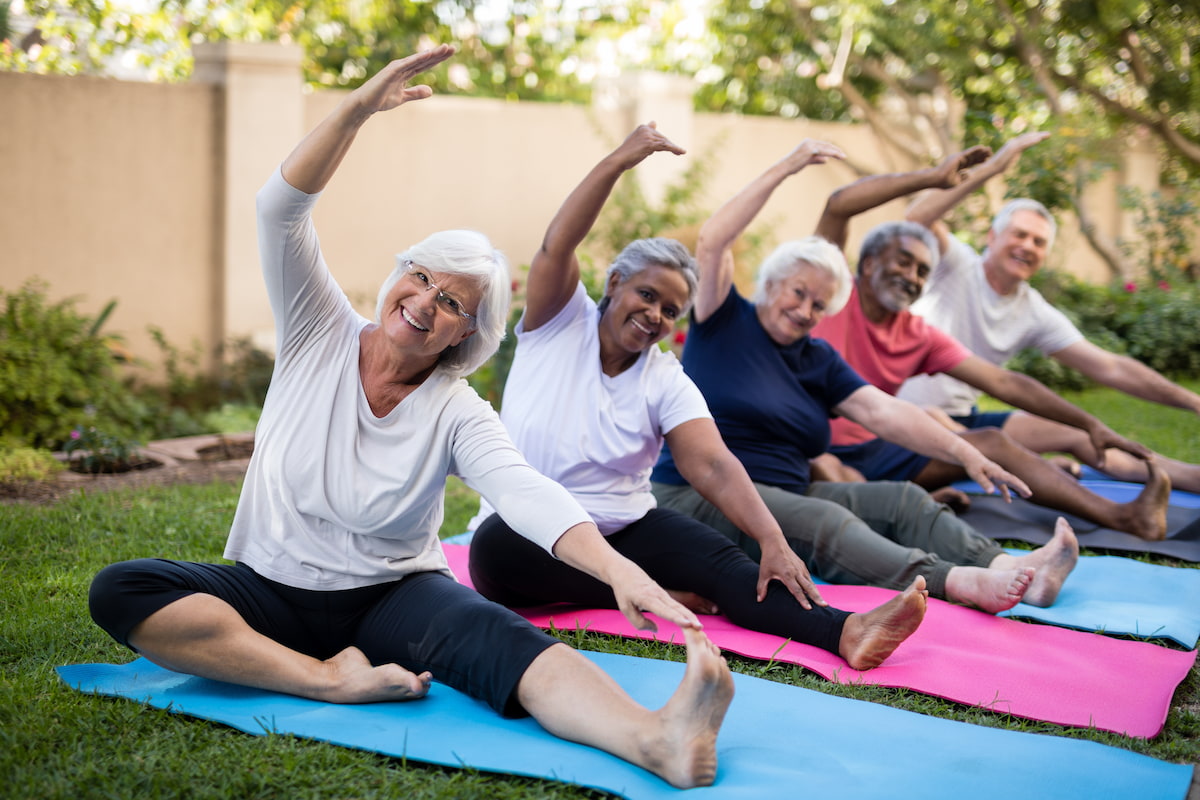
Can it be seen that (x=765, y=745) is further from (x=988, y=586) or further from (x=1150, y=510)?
(x=1150, y=510)

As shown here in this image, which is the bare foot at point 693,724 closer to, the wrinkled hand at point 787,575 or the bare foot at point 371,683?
the bare foot at point 371,683

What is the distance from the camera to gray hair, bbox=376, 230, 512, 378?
2.52 metres

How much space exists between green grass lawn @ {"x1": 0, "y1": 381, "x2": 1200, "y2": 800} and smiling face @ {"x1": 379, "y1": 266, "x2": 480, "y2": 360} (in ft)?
3.05

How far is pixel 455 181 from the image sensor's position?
8.67 meters

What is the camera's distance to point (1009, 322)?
531 centimetres

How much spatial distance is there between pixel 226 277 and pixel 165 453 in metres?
2.23

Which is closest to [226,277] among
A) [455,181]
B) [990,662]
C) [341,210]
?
[341,210]

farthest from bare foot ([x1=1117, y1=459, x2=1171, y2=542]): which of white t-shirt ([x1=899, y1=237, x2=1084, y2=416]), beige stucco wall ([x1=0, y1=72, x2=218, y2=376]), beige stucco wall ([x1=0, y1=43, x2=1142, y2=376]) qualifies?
beige stucco wall ([x1=0, y1=72, x2=218, y2=376])

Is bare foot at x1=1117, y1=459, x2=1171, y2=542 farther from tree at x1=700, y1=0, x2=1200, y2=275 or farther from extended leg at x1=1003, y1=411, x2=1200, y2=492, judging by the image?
tree at x1=700, y1=0, x2=1200, y2=275

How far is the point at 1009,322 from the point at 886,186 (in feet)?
3.89

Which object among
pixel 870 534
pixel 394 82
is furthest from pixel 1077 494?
pixel 394 82

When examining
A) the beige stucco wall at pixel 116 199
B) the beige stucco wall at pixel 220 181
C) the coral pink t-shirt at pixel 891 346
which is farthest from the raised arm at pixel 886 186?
the beige stucco wall at pixel 116 199

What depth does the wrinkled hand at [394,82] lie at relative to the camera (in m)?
2.32

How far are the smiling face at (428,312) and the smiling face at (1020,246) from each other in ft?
11.6
